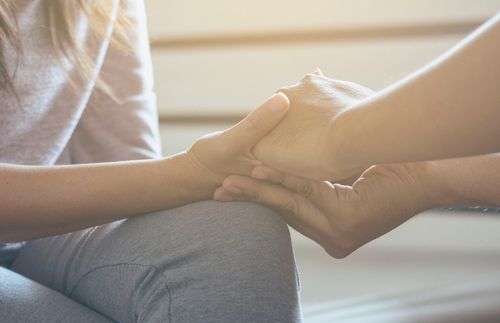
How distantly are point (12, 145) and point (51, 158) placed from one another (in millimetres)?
72

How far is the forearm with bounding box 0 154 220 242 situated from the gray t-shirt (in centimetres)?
15

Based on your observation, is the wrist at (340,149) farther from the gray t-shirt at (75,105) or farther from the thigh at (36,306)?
the gray t-shirt at (75,105)

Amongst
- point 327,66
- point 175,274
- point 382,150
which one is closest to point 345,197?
point 382,150

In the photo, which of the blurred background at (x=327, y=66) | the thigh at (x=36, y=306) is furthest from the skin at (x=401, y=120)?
the blurred background at (x=327, y=66)

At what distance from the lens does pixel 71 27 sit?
3.44ft

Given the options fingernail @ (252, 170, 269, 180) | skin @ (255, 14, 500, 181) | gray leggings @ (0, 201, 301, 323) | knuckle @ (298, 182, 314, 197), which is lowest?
gray leggings @ (0, 201, 301, 323)

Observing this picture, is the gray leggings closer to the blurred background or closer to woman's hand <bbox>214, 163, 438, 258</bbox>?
woman's hand <bbox>214, 163, 438, 258</bbox>

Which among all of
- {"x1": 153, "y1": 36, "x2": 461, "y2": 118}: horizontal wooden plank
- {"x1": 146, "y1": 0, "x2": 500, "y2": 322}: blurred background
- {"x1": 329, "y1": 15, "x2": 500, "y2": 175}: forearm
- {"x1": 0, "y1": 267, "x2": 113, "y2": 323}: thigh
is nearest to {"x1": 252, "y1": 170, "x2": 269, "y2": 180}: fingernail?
{"x1": 329, "y1": 15, "x2": 500, "y2": 175}: forearm

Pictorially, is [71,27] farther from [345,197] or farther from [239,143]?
[345,197]

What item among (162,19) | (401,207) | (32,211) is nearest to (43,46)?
(32,211)

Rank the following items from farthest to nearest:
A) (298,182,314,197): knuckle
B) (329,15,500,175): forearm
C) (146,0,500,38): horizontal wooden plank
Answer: (146,0,500,38): horizontal wooden plank, (298,182,314,197): knuckle, (329,15,500,175): forearm

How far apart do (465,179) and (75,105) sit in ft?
1.92

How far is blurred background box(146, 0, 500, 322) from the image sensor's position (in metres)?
1.57

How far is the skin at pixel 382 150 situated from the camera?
648 mm
